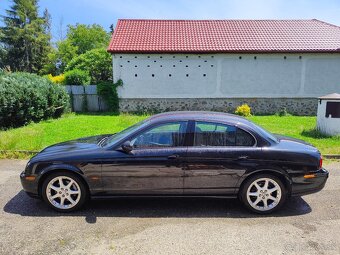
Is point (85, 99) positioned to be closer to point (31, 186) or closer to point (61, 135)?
point (61, 135)

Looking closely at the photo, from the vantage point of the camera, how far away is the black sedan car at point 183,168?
4.02 m

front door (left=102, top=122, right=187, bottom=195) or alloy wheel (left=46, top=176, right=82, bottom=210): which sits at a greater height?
front door (left=102, top=122, right=187, bottom=195)

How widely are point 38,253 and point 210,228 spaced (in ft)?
6.93

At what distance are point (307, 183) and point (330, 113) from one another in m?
6.21

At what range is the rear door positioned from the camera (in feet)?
13.2

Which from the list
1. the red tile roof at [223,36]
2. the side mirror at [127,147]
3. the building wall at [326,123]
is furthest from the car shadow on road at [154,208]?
the red tile roof at [223,36]

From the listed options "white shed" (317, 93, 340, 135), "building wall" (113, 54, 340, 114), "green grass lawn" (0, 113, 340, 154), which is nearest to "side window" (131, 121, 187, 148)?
"green grass lawn" (0, 113, 340, 154)

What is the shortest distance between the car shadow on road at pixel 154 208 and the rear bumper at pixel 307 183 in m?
0.33

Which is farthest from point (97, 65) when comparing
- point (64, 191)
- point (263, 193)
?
point (263, 193)

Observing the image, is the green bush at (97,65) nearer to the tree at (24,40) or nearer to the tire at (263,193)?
the tire at (263,193)

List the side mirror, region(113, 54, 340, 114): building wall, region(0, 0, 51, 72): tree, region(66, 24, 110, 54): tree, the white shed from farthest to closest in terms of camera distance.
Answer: region(0, 0, 51, 72): tree, region(66, 24, 110, 54): tree, region(113, 54, 340, 114): building wall, the white shed, the side mirror

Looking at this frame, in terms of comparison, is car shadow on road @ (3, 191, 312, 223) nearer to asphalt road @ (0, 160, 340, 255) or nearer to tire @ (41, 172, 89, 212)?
asphalt road @ (0, 160, 340, 255)

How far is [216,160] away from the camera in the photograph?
4.01 meters

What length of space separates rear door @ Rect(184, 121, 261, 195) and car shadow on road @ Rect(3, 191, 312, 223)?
1.09 ft
